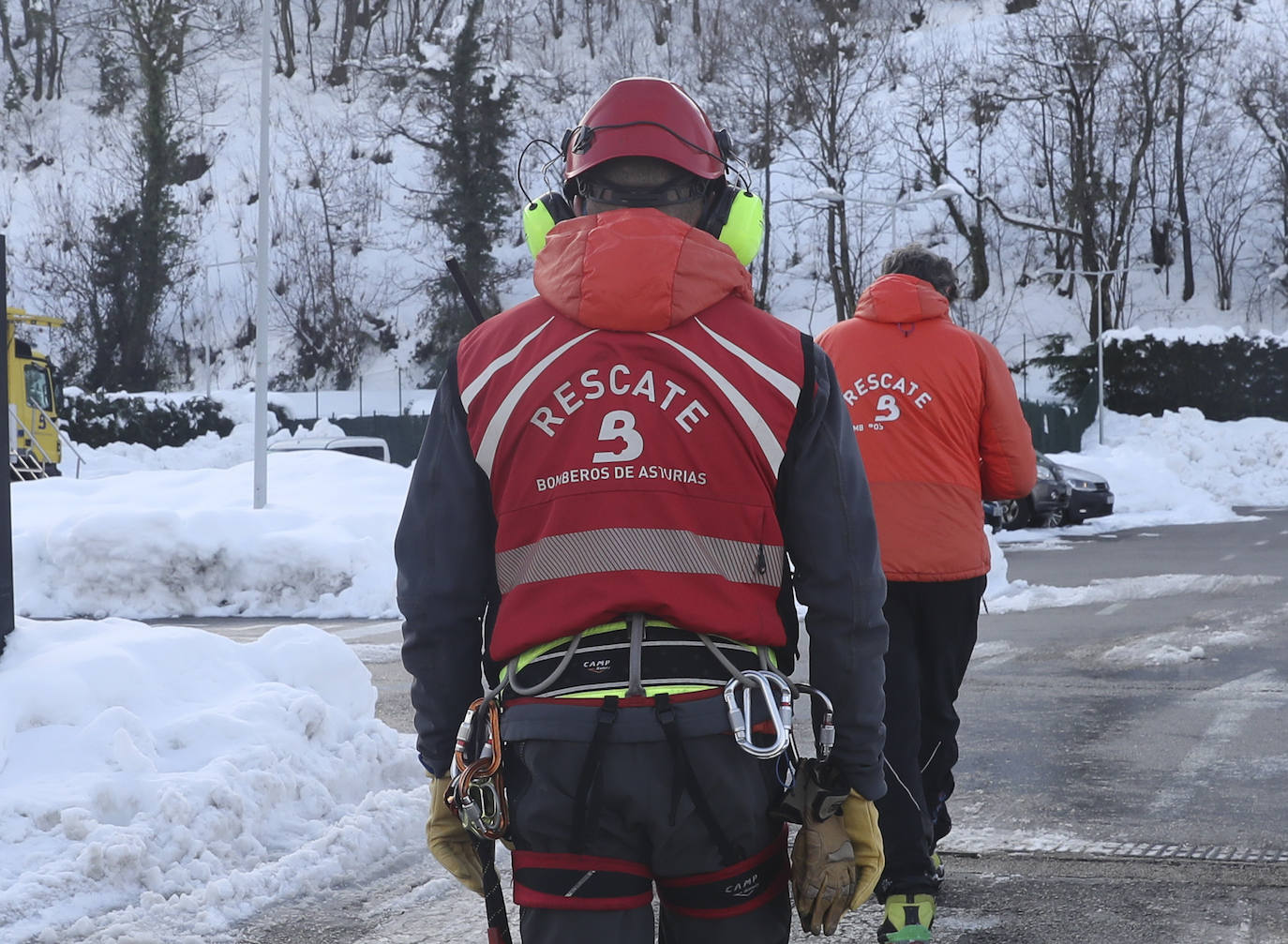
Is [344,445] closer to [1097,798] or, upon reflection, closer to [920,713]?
[1097,798]

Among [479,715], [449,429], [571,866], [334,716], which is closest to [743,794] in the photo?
[571,866]

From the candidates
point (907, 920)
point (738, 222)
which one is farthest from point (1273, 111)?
point (738, 222)

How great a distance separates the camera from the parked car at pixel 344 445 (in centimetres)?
2709

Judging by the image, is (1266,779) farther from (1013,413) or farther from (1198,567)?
(1198,567)

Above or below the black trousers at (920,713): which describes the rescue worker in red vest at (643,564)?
above

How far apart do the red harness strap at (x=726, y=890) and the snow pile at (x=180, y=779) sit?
2526mm

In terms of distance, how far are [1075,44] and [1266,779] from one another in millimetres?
48472

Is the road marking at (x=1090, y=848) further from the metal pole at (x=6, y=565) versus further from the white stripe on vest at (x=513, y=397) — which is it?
the metal pole at (x=6, y=565)

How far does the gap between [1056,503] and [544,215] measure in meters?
21.8

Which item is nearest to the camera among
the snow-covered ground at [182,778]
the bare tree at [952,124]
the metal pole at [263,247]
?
the snow-covered ground at [182,778]

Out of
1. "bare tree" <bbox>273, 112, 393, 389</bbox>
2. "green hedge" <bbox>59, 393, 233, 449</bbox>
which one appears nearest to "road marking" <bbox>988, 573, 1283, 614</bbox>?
"green hedge" <bbox>59, 393, 233, 449</bbox>

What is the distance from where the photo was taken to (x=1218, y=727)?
24.3 feet

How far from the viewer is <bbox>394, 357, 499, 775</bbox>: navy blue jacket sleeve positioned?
2.33 metres

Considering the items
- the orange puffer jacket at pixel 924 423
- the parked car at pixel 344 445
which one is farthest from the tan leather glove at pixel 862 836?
the parked car at pixel 344 445
